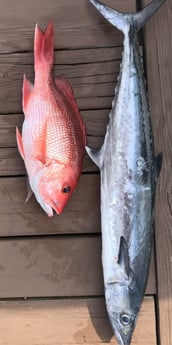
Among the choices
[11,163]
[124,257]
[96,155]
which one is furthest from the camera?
[11,163]

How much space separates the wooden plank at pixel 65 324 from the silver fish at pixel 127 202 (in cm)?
8

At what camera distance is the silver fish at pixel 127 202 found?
1.71 metres

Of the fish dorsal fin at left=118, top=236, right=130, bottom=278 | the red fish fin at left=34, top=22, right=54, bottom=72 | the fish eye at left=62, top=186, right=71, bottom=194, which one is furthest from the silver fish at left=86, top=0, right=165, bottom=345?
the red fish fin at left=34, top=22, right=54, bottom=72

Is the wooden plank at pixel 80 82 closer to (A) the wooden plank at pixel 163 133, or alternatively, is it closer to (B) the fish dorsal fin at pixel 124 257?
(A) the wooden plank at pixel 163 133

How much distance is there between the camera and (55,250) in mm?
1854

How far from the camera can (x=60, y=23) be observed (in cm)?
200

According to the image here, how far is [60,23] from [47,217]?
692 millimetres

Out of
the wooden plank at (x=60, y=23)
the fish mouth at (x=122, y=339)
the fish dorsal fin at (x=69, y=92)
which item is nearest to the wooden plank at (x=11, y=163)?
the fish dorsal fin at (x=69, y=92)

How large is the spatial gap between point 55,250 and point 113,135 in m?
0.43

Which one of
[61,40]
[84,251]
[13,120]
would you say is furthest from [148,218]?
[61,40]

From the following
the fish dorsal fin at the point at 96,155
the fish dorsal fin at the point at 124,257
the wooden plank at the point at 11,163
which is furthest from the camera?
the wooden plank at the point at 11,163

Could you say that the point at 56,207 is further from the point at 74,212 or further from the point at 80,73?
the point at 80,73

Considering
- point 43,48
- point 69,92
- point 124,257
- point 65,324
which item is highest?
point 43,48

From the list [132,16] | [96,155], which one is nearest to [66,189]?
[96,155]
